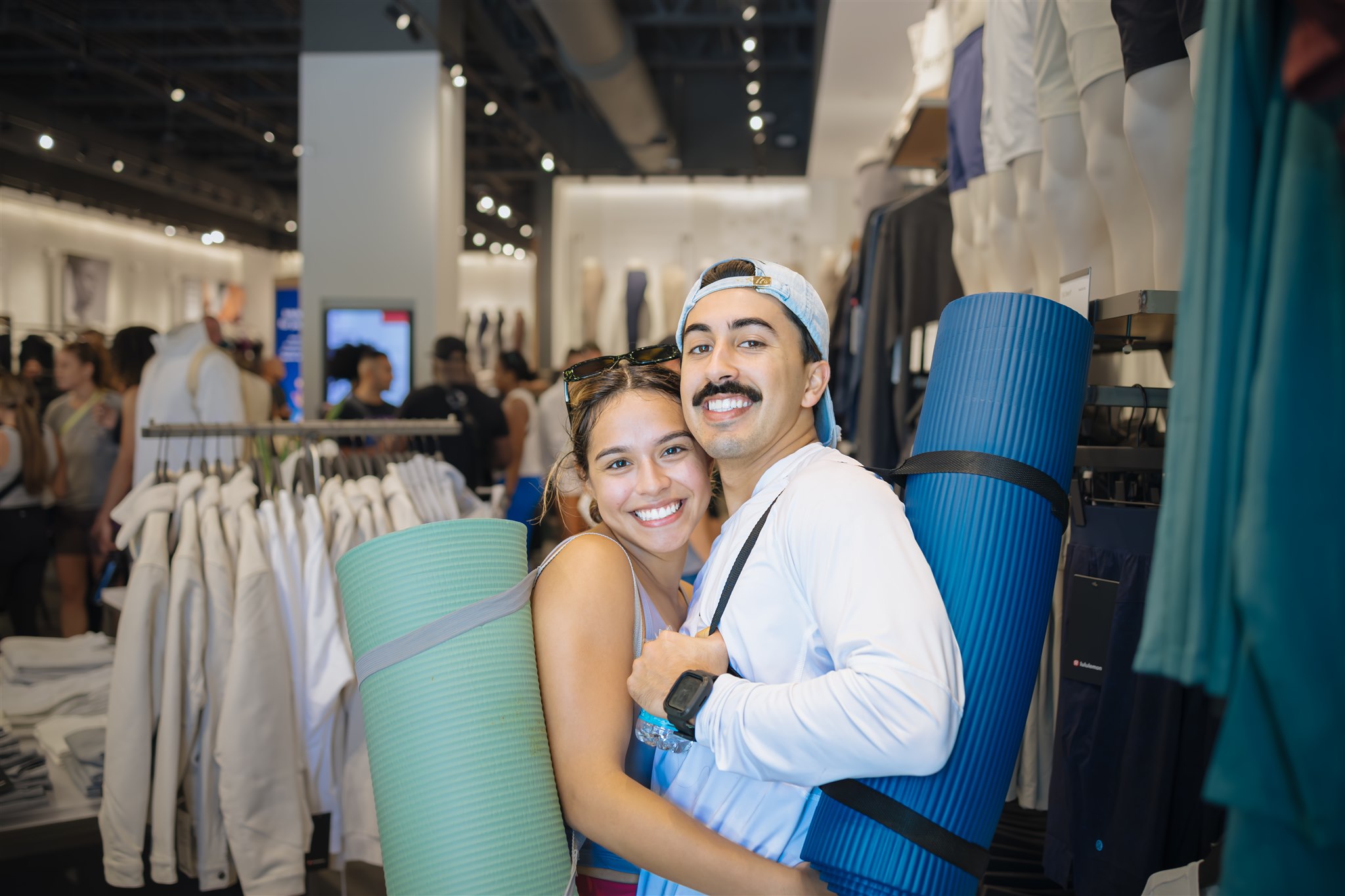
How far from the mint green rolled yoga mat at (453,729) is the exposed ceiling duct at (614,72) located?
6.51m

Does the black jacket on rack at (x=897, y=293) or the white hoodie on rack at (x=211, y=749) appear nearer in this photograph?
the white hoodie on rack at (x=211, y=749)

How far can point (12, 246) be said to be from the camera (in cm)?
1348

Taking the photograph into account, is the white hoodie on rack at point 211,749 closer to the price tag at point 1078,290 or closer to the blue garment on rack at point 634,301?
the price tag at point 1078,290

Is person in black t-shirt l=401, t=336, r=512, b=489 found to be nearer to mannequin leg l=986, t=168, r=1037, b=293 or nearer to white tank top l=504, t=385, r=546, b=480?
white tank top l=504, t=385, r=546, b=480

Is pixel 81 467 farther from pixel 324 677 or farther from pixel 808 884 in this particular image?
pixel 808 884

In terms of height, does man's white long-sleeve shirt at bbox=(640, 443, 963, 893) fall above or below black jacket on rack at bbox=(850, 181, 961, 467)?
below

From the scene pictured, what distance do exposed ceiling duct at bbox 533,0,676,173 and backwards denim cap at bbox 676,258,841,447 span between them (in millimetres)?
6139

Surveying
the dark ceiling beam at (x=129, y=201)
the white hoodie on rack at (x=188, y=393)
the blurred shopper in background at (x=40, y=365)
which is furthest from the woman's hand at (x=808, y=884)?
the dark ceiling beam at (x=129, y=201)

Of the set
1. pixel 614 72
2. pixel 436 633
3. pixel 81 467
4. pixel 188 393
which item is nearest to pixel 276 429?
pixel 188 393

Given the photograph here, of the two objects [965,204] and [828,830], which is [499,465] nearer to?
[965,204]

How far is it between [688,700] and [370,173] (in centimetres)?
669

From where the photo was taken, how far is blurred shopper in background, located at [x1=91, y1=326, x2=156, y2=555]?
4414 mm

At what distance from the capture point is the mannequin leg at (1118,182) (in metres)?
1.79

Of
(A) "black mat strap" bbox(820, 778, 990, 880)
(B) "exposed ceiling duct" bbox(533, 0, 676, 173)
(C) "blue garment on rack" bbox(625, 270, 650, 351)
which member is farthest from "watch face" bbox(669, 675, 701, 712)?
(C) "blue garment on rack" bbox(625, 270, 650, 351)
